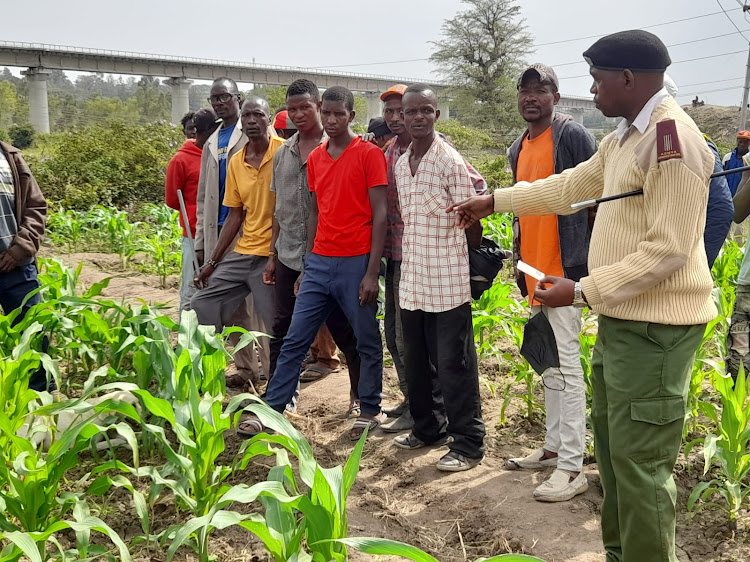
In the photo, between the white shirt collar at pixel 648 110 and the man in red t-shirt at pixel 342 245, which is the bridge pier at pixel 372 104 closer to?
the man in red t-shirt at pixel 342 245

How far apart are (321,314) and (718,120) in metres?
35.2

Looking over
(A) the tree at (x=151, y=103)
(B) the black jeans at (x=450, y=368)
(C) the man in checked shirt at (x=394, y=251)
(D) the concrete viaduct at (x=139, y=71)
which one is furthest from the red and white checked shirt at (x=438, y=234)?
(A) the tree at (x=151, y=103)

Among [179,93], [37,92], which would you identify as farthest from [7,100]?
[179,93]

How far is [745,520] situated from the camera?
3.11 m

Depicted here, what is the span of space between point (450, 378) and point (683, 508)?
3.97ft

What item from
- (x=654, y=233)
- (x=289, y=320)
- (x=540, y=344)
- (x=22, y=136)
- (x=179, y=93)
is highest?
(x=179, y=93)

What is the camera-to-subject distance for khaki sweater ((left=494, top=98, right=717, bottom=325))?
206 centimetres

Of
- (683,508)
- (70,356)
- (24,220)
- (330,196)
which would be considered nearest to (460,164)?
(330,196)

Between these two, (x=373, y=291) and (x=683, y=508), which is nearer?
(x=683, y=508)

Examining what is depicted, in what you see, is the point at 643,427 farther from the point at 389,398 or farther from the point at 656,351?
the point at 389,398

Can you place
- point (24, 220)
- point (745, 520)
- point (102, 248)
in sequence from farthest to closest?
1. point (102, 248)
2. point (24, 220)
3. point (745, 520)

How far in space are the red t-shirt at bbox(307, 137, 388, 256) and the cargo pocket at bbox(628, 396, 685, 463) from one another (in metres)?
2.18

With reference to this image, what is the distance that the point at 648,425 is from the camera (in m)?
2.20

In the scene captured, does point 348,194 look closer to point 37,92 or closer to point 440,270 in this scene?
point 440,270
